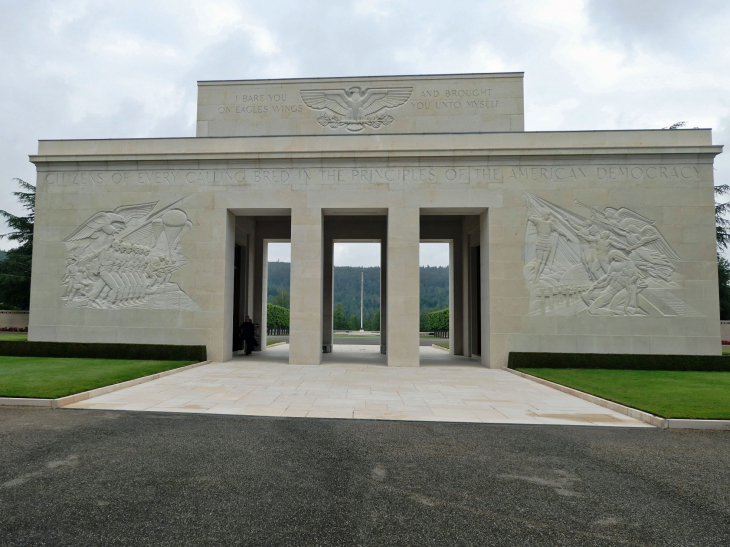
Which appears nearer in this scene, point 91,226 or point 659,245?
point 659,245

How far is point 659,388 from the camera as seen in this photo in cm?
1223

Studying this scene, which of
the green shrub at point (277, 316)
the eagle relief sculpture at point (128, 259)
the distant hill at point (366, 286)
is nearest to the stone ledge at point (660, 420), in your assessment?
the eagle relief sculpture at point (128, 259)

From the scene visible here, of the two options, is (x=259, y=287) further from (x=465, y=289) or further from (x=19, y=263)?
(x=19, y=263)

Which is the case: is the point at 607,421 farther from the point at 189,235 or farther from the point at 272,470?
the point at 189,235

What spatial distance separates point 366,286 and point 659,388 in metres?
129

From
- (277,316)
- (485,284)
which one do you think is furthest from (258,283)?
(277,316)

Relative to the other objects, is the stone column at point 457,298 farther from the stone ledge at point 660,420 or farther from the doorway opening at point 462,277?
the stone ledge at point 660,420

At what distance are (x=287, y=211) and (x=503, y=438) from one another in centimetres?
1439

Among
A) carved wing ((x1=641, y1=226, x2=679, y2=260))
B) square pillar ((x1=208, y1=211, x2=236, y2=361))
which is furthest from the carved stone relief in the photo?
square pillar ((x1=208, y1=211, x2=236, y2=361))

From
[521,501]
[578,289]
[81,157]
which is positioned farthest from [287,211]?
[521,501]

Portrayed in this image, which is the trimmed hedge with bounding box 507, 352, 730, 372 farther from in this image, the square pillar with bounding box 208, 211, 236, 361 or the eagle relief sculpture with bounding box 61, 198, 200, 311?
the eagle relief sculpture with bounding box 61, 198, 200, 311

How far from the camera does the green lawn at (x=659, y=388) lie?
9.30 metres

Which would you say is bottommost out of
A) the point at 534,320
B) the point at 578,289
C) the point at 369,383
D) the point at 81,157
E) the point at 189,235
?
the point at 369,383

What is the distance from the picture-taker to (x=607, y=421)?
8.98m
